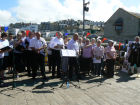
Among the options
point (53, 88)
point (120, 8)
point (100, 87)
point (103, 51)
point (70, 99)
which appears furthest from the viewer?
point (120, 8)

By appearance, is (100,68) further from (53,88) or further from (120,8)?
(120,8)

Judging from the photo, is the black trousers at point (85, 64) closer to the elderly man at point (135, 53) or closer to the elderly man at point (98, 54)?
the elderly man at point (98, 54)

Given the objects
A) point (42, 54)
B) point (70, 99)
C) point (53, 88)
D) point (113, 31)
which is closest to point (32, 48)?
point (42, 54)

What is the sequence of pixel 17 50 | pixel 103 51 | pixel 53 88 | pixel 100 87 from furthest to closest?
1. pixel 103 51
2. pixel 17 50
3. pixel 100 87
4. pixel 53 88

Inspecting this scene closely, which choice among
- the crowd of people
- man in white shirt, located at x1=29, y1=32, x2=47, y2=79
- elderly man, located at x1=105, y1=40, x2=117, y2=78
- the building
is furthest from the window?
man in white shirt, located at x1=29, y1=32, x2=47, y2=79

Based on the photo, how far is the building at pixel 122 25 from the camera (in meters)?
40.9

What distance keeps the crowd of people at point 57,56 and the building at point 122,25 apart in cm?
3552

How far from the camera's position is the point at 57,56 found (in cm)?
705

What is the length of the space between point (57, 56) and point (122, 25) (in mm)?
40998

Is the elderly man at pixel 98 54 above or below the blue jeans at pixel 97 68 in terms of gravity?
above

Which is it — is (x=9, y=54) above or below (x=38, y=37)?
below

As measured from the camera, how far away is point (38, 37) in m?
6.45

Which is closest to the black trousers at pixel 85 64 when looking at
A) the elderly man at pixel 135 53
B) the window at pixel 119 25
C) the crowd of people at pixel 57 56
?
the crowd of people at pixel 57 56

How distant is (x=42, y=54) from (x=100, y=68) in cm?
307
